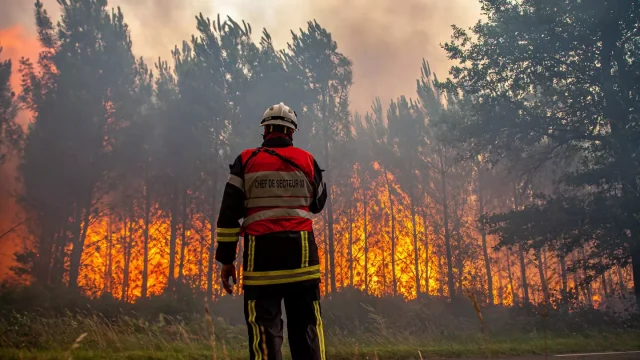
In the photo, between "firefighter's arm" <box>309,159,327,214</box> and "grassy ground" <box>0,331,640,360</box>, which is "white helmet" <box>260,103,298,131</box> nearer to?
"firefighter's arm" <box>309,159,327,214</box>

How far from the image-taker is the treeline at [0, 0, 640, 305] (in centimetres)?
1628

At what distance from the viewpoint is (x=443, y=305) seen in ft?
65.8

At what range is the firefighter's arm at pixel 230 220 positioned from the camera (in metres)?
3.03

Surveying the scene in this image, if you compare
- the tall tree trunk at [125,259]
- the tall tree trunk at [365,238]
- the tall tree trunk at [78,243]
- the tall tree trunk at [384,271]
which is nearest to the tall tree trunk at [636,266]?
the tall tree trunk at [365,238]

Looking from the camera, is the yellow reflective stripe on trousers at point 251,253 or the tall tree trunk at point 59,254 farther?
the tall tree trunk at point 59,254

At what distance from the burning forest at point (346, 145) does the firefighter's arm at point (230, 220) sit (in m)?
13.5

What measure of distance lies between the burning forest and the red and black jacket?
13.5 m

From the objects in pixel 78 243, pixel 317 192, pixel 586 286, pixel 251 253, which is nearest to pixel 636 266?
pixel 586 286

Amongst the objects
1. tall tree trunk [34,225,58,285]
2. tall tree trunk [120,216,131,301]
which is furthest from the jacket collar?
tall tree trunk [120,216,131,301]

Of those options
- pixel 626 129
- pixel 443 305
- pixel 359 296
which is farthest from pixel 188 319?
pixel 626 129

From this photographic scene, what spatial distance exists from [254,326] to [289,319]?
0.30 metres

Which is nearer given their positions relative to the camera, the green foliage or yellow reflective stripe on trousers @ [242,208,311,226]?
yellow reflective stripe on trousers @ [242,208,311,226]

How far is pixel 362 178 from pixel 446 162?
646 cm

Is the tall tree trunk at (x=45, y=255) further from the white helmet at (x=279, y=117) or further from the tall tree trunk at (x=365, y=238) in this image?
the tall tree trunk at (x=365, y=238)
